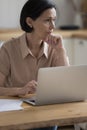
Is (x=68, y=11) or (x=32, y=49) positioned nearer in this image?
(x=32, y=49)

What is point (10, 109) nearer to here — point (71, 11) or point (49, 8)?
point (49, 8)

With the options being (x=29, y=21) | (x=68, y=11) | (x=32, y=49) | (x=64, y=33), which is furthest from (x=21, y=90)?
(x=68, y=11)

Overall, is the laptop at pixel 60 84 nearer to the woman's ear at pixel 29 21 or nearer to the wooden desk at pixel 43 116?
the wooden desk at pixel 43 116

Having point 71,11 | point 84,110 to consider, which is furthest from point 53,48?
point 71,11

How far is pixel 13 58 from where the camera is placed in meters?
2.30

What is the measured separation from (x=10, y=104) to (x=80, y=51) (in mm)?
2386

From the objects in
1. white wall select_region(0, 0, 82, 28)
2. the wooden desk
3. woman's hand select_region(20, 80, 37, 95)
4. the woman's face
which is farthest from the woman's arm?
white wall select_region(0, 0, 82, 28)

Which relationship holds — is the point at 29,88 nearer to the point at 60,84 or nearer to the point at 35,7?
the point at 60,84

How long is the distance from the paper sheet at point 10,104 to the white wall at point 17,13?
2.53 m

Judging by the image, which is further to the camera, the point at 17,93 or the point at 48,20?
the point at 48,20

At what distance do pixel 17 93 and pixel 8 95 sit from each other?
7 centimetres

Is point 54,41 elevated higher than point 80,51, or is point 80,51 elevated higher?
point 54,41

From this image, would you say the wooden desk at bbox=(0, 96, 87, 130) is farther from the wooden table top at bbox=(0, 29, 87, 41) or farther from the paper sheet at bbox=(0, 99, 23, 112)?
the wooden table top at bbox=(0, 29, 87, 41)

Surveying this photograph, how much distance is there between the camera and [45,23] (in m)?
2.27
